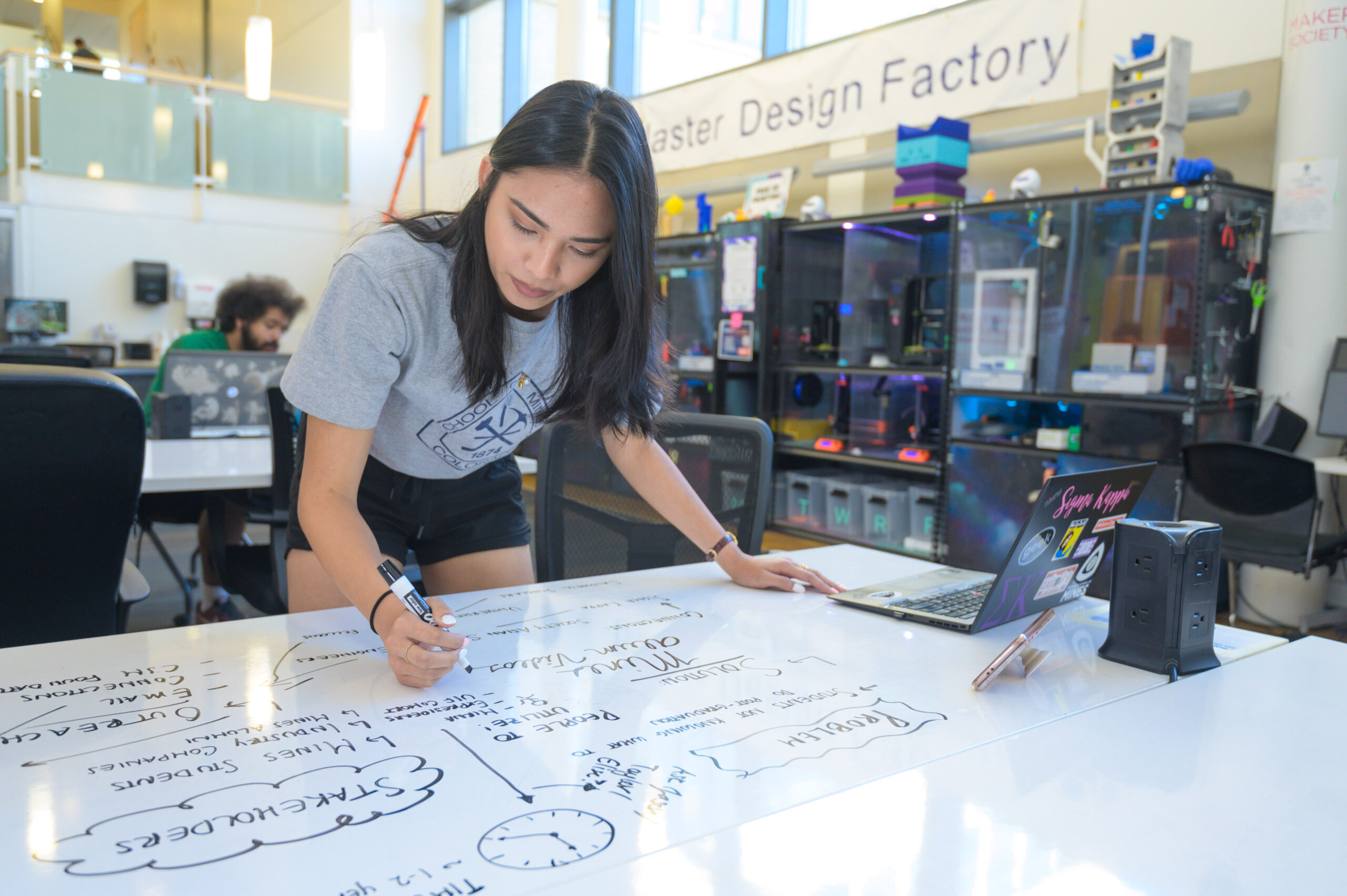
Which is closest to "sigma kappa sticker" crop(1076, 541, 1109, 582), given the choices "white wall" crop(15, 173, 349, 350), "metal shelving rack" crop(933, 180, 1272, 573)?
"metal shelving rack" crop(933, 180, 1272, 573)

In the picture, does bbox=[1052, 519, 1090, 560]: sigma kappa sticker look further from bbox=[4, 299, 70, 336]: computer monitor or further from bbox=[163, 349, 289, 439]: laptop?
bbox=[4, 299, 70, 336]: computer monitor

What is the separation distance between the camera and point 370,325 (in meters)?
1.19

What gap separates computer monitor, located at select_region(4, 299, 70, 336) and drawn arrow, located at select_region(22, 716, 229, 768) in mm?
7323

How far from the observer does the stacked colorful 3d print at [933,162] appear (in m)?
4.36

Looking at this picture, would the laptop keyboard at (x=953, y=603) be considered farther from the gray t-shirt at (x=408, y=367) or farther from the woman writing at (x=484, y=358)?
the gray t-shirt at (x=408, y=367)

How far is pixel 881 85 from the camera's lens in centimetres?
502

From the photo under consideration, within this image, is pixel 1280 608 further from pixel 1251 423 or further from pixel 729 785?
pixel 729 785

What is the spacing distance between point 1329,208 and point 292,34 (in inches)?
378

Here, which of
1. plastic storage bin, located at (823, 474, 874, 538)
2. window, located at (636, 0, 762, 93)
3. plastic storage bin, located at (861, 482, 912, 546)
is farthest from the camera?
window, located at (636, 0, 762, 93)

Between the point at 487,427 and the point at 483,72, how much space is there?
8092mm

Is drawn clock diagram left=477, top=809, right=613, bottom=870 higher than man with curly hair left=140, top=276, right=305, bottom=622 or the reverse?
the reverse

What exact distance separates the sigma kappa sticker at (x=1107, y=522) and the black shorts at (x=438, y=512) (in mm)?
937

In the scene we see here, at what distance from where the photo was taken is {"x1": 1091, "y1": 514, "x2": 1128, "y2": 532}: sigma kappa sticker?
1.32 metres

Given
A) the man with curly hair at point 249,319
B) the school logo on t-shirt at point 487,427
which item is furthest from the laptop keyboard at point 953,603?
the man with curly hair at point 249,319
